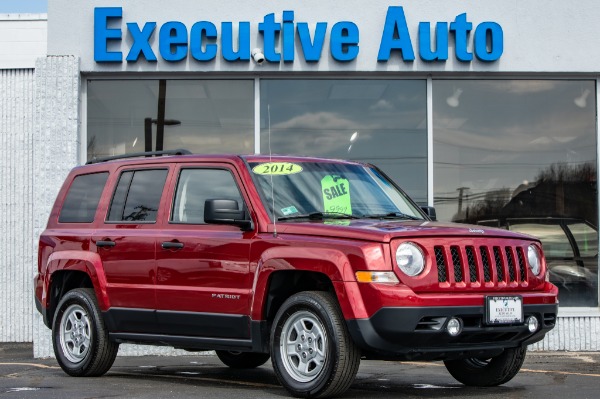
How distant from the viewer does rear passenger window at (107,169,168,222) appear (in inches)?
349

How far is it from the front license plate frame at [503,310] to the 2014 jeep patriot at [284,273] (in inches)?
0.4

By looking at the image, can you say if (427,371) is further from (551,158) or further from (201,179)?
(551,158)

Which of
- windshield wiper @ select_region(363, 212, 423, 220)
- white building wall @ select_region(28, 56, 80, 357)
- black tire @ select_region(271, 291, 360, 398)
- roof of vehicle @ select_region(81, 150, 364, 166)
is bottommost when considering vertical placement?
black tire @ select_region(271, 291, 360, 398)

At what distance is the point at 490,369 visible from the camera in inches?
327

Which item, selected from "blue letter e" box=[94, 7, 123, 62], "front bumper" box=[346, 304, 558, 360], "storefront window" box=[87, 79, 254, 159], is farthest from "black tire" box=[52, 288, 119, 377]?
"blue letter e" box=[94, 7, 123, 62]

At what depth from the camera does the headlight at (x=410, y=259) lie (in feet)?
23.2

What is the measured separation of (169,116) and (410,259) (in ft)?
22.8

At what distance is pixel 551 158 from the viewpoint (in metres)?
13.4

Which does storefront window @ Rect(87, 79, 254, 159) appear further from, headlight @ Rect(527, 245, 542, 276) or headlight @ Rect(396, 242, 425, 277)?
headlight @ Rect(396, 242, 425, 277)

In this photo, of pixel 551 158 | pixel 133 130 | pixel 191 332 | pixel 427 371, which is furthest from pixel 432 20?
pixel 191 332

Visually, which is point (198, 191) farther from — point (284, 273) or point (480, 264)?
point (480, 264)

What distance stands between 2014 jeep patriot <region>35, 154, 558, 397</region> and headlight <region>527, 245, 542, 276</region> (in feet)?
0.03

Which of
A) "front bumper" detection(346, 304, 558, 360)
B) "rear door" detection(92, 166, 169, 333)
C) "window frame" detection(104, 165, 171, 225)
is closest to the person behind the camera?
"front bumper" detection(346, 304, 558, 360)

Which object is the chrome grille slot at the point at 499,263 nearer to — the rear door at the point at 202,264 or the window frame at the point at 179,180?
the rear door at the point at 202,264
